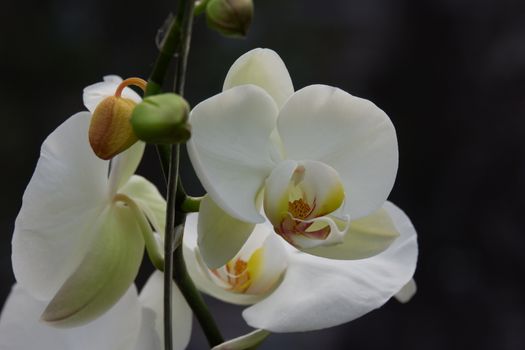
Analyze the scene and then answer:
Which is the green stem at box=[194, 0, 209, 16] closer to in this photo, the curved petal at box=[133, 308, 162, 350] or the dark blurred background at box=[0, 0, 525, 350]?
the curved petal at box=[133, 308, 162, 350]

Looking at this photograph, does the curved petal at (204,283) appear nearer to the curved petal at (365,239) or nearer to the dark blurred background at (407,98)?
the curved petal at (365,239)

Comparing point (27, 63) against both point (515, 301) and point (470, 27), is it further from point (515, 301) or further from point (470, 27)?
point (515, 301)

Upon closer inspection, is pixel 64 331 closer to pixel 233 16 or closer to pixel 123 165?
pixel 123 165

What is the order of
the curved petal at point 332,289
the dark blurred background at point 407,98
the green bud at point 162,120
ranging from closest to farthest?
the green bud at point 162,120 < the curved petal at point 332,289 < the dark blurred background at point 407,98

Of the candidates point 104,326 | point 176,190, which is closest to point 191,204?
point 176,190

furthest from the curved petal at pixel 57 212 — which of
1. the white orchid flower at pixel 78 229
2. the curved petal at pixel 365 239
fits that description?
the curved petal at pixel 365 239
